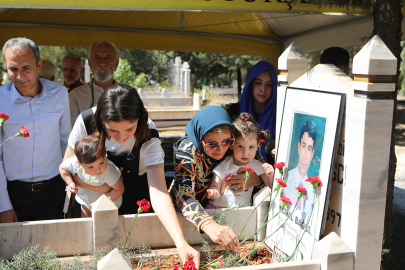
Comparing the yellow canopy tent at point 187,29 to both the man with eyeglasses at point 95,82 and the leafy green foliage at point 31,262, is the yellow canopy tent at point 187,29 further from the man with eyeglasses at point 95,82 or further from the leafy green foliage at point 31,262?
the leafy green foliage at point 31,262

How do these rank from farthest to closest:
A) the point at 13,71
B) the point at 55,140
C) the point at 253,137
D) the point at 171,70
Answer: the point at 171,70 → the point at 55,140 → the point at 13,71 → the point at 253,137

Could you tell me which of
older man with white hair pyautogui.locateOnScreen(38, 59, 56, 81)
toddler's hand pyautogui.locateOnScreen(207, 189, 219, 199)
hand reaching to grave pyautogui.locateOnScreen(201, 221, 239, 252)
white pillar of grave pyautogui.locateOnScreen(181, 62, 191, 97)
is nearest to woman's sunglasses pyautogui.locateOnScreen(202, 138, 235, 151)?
toddler's hand pyautogui.locateOnScreen(207, 189, 219, 199)

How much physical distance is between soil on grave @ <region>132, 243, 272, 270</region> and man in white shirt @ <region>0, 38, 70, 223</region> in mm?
978

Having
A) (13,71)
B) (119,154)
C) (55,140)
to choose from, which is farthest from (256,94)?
(13,71)

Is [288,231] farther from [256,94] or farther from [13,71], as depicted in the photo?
[13,71]

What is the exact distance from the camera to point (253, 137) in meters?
1.93

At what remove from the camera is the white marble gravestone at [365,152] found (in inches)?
45.6

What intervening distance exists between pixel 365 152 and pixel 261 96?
4.79 ft

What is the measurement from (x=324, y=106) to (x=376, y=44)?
1.00 ft

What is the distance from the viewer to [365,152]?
3.90 ft

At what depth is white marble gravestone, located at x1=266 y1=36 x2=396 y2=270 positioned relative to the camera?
3.80ft

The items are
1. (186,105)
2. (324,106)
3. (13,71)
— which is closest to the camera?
(324,106)

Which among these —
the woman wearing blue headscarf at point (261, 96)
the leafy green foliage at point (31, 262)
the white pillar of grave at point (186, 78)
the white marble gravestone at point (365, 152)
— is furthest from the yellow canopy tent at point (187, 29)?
the white pillar of grave at point (186, 78)

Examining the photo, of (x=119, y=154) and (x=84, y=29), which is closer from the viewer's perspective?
(x=119, y=154)
